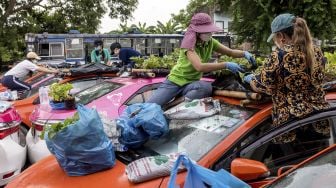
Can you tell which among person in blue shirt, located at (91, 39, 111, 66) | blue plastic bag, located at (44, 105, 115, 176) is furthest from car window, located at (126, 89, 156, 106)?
person in blue shirt, located at (91, 39, 111, 66)

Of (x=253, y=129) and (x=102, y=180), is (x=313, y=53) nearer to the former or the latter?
(x=253, y=129)

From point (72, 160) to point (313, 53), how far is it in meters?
1.83

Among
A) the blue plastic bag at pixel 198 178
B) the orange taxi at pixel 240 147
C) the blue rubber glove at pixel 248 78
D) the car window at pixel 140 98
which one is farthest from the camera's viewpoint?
the car window at pixel 140 98

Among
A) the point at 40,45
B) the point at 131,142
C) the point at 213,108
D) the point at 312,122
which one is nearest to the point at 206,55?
the point at 213,108

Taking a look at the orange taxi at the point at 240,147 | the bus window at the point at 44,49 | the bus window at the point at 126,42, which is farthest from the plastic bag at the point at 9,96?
the bus window at the point at 126,42

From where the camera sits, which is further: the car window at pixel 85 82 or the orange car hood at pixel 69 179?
the car window at pixel 85 82

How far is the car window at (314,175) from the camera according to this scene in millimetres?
2148

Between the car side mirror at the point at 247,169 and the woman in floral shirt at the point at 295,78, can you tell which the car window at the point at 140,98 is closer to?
the woman in floral shirt at the point at 295,78

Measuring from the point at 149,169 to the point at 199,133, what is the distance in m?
0.62

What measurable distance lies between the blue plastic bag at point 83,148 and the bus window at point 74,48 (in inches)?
447

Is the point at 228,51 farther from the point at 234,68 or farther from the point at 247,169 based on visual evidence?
the point at 247,169

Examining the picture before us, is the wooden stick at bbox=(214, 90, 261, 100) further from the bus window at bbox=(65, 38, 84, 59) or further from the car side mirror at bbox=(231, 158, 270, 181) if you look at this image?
the bus window at bbox=(65, 38, 84, 59)

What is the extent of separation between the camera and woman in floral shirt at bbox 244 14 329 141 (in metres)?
3.03

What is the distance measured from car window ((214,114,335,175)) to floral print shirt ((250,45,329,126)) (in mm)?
111
